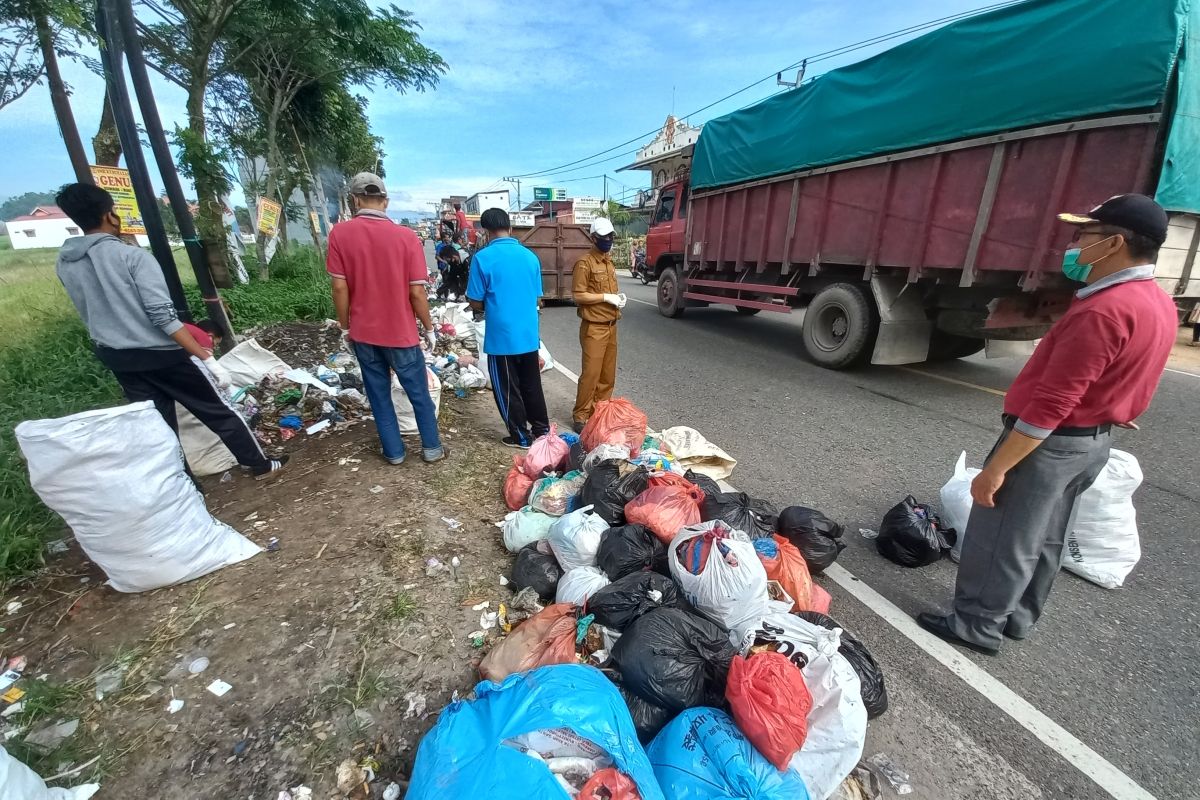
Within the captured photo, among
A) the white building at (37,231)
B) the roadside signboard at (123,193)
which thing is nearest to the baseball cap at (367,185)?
the roadside signboard at (123,193)

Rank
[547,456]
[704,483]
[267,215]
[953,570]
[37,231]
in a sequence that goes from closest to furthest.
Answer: [953,570] → [704,483] → [547,456] → [267,215] → [37,231]

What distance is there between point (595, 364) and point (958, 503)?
270 cm

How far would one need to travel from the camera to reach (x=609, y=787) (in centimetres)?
120

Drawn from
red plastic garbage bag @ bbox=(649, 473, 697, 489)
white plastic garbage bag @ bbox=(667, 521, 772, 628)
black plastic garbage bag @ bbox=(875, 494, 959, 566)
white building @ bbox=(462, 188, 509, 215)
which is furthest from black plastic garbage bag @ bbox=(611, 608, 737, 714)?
white building @ bbox=(462, 188, 509, 215)

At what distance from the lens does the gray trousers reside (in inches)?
71.2

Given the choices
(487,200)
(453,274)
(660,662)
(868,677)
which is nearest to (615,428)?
(660,662)

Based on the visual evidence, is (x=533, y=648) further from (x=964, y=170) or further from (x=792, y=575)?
(x=964, y=170)

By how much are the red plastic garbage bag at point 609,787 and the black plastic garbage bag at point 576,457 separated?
1.96m

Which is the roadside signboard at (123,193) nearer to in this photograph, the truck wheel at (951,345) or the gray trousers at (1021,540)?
the gray trousers at (1021,540)

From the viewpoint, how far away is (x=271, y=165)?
949 centimetres

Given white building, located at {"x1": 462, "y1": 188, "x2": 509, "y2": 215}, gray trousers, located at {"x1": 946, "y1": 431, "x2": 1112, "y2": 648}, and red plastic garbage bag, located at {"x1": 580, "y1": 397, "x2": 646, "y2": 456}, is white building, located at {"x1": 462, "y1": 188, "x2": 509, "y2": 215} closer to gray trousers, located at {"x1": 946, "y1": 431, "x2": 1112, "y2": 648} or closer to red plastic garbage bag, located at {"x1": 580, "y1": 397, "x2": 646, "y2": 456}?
red plastic garbage bag, located at {"x1": 580, "y1": 397, "x2": 646, "y2": 456}

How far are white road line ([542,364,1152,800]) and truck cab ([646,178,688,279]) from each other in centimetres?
795

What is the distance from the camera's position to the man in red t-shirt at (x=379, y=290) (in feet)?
9.62

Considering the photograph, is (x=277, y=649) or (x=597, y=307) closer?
(x=277, y=649)
